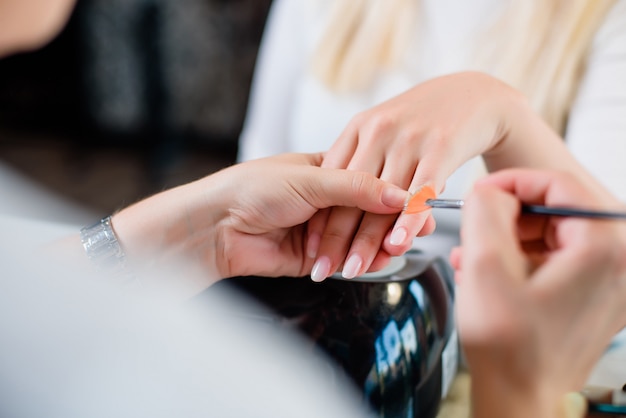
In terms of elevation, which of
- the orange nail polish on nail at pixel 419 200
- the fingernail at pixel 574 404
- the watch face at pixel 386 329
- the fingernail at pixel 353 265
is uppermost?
the orange nail polish on nail at pixel 419 200

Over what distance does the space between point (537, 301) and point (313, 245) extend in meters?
0.17

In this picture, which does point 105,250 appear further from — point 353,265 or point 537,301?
point 537,301

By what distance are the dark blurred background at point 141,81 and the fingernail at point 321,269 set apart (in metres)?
0.60

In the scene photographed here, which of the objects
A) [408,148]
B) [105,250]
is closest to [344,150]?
[408,148]

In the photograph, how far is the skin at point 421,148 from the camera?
1.06ft

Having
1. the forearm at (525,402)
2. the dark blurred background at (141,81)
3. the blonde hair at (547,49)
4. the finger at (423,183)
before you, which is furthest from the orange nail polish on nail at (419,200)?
the dark blurred background at (141,81)

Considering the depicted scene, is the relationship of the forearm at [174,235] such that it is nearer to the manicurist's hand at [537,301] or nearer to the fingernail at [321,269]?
the fingernail at [321,269]

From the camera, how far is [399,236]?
0.31 m

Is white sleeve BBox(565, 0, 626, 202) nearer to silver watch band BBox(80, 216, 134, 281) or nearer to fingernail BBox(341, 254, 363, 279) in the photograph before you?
fingernail BBox(341, 254, 363, 279)

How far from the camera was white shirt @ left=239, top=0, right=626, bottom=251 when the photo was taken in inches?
17.8

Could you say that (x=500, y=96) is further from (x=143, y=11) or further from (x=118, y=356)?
(x=143, y=11)

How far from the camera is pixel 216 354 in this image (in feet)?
1.02

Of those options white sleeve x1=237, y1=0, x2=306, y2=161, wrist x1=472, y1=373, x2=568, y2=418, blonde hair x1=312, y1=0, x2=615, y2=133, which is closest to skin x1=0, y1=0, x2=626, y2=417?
wrist x1=472, y1=373, x2=568, y2=418

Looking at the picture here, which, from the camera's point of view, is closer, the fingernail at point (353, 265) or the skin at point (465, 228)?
the skin at point (465, 228)
